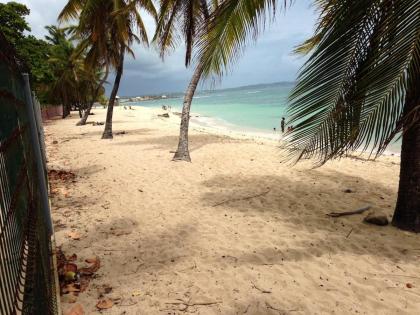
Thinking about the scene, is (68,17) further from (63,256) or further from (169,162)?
(63,256)

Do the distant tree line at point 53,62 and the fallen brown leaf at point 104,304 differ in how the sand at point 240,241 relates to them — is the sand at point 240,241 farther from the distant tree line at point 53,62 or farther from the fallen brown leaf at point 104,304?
the distant tree line at point 53,62

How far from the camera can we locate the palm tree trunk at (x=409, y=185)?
4.45 metres

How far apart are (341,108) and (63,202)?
5096 millimetres

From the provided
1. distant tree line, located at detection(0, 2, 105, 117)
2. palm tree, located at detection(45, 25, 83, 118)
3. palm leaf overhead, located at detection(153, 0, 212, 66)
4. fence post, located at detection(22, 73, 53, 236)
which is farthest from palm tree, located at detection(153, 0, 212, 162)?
palm tree, located at detection(45, 25, 83, 118)

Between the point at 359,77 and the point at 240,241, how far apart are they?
2605 millimetres

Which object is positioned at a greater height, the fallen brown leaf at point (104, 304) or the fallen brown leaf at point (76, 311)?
the fallen brown leaf at point (76, 311)

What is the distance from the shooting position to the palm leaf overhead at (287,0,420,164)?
2553mm

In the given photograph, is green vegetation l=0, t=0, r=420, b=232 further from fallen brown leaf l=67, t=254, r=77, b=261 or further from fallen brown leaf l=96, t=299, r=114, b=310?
fallen brown leaf l=67, t=254, r=77, b=261

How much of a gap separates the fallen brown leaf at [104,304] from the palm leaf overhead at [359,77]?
2268 mm

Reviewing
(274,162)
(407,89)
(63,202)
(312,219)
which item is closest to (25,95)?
(63,202)

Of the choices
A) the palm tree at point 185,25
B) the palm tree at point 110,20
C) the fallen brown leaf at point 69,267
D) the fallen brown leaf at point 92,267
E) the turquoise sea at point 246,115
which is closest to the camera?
the fallen brown leaf at point 69,267

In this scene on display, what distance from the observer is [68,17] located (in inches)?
500

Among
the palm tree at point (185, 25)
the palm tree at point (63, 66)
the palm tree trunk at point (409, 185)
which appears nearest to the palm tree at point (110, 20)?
the palm tree at point (185, 25)

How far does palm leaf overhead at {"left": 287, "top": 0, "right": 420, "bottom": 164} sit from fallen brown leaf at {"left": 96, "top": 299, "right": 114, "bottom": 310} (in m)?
2.27
